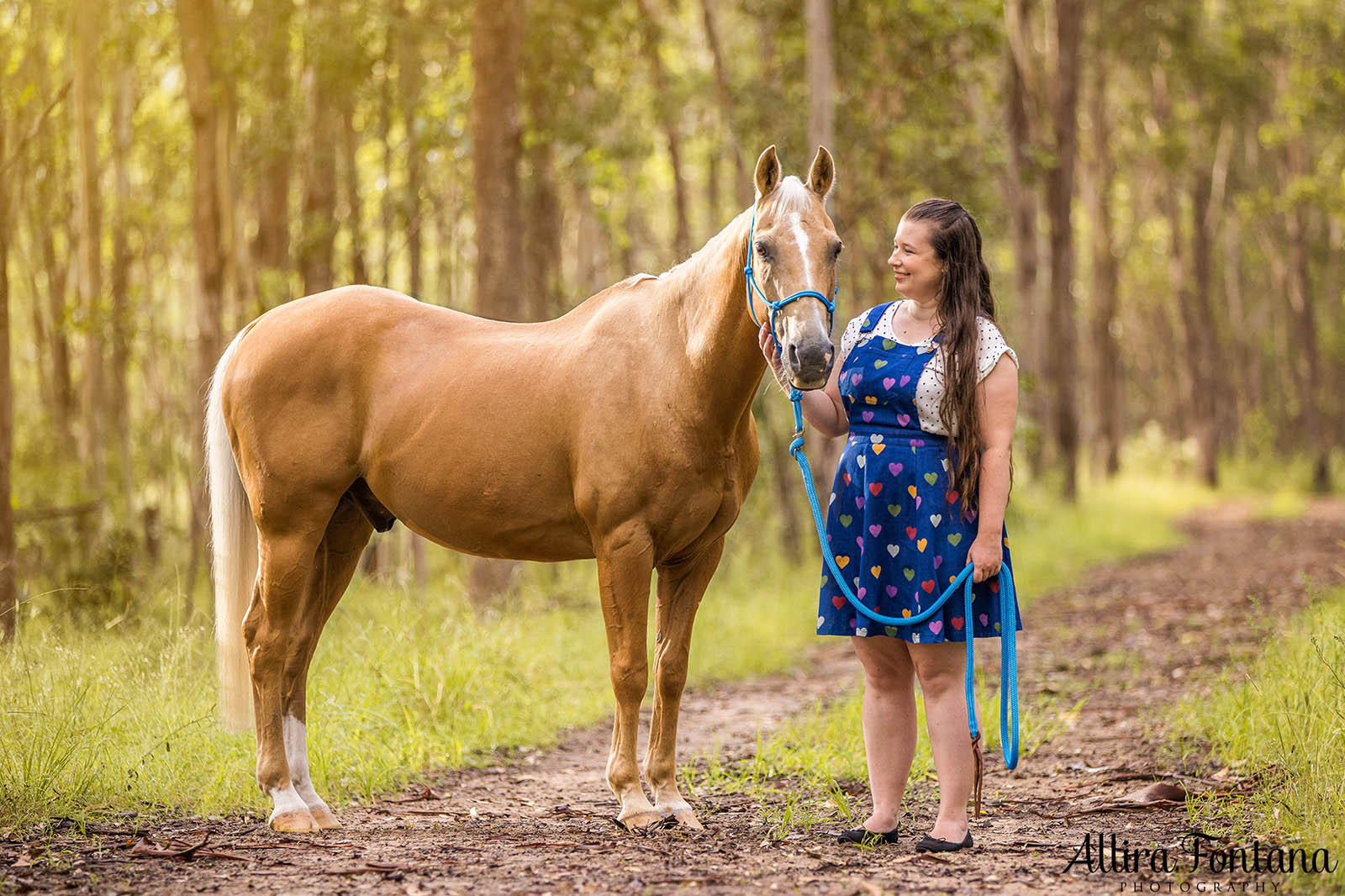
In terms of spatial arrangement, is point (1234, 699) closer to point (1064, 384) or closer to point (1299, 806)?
point (1299, 806)

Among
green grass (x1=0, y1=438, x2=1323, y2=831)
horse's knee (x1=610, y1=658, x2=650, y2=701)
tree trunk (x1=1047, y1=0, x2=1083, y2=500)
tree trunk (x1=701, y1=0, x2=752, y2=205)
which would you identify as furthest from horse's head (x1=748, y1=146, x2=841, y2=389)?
tree trunk (x1=1047, y1=0, x2=1083, y2=500)

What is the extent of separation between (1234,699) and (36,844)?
16.8 ft

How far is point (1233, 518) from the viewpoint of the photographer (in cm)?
2180

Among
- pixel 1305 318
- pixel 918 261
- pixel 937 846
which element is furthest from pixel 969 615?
pixel 1305 318

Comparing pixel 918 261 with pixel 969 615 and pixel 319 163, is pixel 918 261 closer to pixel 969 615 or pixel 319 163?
pixel 969 615

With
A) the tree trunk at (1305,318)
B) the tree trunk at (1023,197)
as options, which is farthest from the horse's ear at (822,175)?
the tree trunk at (1305,318)

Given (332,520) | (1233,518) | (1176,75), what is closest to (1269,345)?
(1176,75)

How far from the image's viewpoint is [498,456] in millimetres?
4633

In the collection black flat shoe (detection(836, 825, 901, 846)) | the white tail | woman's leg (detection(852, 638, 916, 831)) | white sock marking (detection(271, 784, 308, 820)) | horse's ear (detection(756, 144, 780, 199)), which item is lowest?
black flat shoe (detection(836, 825, 901, 846))

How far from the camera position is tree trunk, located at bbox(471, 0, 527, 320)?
9195 millimetres

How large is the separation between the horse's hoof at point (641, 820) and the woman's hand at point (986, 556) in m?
1.53

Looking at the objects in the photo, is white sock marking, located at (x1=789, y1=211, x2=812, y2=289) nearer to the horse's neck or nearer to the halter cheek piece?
the halter cheek piece

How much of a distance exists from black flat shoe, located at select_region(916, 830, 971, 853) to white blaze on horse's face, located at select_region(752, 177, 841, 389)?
5.31 ft

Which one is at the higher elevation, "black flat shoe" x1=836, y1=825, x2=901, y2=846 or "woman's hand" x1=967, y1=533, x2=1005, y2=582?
"woman's hand" x1=967, y1=533, x2=1005, y2=582
